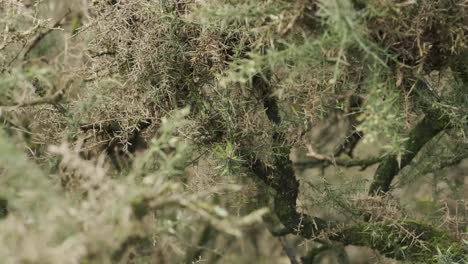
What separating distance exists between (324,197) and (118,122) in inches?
39.1

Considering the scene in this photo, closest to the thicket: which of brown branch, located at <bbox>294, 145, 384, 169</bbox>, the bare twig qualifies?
the bare twig

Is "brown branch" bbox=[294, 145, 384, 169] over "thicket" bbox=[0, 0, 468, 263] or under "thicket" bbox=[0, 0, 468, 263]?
under

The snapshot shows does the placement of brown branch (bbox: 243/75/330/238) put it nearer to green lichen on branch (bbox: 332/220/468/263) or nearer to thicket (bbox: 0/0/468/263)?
thicket (bbox: 0/0/468/263)

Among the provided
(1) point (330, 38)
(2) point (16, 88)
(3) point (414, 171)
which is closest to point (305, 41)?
(1) point (330, 38)

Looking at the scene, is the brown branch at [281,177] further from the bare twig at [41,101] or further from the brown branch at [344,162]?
the bare twig at [41,101]

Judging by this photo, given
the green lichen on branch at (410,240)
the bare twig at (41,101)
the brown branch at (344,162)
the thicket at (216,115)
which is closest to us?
the thicket at (216,115)

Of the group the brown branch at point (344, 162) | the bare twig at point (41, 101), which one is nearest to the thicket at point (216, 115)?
the bare twig at point (41, 101)

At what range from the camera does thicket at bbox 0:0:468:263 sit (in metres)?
1.57

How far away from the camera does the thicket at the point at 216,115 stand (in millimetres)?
1570

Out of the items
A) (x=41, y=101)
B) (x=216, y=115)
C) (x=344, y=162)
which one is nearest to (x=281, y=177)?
(x=216, y=115)

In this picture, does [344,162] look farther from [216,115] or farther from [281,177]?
[216,115]

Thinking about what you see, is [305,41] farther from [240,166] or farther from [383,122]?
[240,166]

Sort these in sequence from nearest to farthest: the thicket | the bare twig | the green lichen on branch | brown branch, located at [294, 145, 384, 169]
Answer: the thicket < the bare twig < the green lichen on branch < brown branch, located at [294, 145, 384, 169]

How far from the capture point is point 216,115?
2.59 m
